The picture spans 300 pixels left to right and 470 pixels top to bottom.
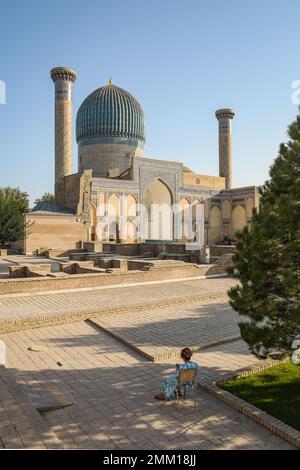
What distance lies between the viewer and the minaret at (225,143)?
141ft

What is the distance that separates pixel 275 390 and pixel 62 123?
33281mm

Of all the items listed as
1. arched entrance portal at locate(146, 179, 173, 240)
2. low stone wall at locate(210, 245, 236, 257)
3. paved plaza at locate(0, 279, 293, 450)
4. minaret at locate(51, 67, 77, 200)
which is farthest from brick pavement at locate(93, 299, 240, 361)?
minaret at locate(51, 67, 77, 200)

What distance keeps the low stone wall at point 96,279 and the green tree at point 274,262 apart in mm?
7733

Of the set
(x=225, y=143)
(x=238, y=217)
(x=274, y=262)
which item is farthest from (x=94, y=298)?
(x=225, y=143)

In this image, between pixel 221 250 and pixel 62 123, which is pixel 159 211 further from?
pixel 221 250

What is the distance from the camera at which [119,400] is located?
4613mm

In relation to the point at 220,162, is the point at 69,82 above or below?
above

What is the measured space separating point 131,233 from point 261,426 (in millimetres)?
27969

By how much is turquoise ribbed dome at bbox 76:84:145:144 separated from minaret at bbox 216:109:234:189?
32.7ft

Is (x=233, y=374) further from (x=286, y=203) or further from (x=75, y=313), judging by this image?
(x=75, y=313)

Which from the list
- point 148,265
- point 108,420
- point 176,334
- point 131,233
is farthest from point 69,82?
point 108,420

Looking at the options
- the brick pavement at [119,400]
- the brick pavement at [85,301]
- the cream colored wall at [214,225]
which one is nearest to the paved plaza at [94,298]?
the brick pavement at [85,301]

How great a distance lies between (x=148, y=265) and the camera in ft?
48.9

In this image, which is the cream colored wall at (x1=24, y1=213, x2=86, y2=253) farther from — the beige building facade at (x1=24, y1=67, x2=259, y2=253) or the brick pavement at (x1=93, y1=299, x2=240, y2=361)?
the brick pavement at (x1=93, y1=299, x2=240, y2=361)
